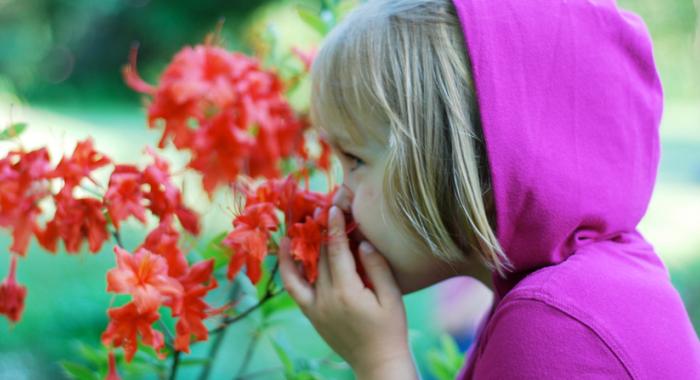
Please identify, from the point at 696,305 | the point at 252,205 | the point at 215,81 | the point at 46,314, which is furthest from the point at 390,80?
the point at 696,305

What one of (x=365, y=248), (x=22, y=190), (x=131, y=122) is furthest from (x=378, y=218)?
(x=131, y=122)

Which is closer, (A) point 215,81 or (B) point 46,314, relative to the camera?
(A) point 215,81

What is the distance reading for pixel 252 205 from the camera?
85cm

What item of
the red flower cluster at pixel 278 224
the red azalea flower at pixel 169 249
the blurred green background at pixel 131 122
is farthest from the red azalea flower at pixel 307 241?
the blurred green background at pixel 131 122

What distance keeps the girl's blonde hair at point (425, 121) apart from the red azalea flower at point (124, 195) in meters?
0.24

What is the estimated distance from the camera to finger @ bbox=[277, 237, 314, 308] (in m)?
0.93

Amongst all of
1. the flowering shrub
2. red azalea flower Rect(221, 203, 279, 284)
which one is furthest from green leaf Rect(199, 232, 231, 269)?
red azalea flower Rect(221, 203, 279, 284)

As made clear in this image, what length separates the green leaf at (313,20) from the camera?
1224 millimetres

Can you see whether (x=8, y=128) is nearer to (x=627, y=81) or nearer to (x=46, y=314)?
(x=627, y=81)

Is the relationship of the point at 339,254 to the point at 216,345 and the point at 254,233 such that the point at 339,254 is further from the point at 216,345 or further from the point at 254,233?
the point at 216,345

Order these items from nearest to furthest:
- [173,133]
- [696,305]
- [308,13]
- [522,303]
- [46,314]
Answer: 1. [522,303]
2. [173,133]
3. [308,13]
4. [46,314]
5. [696,305]

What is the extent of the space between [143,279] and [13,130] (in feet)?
0.80

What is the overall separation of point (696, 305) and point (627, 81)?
5.07 ft

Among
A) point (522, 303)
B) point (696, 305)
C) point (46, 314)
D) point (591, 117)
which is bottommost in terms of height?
point (696, 305)
